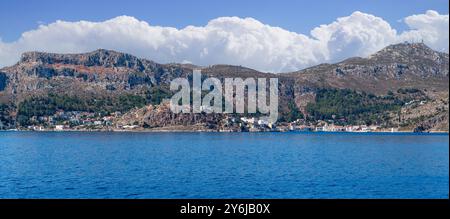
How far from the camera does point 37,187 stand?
5200 cm

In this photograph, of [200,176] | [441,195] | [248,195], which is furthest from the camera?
[200,176]

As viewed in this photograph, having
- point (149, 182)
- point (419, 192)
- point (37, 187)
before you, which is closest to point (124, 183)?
point (149, 182)
